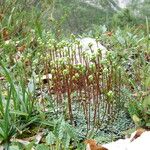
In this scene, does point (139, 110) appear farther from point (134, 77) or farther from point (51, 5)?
point (51, 5)

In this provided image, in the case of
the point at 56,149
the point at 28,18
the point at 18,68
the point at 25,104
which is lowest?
the point at 56,149

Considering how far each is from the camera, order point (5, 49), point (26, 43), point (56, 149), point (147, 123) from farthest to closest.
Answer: point (26, 43) → point (5, 49) → point (147, 123) → point (56, 149)

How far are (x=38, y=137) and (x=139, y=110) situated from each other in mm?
710

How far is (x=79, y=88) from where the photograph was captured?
3436 millimetres

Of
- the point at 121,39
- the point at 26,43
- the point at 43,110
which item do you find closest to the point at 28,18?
the point at 26,43

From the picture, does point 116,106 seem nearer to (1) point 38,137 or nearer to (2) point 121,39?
(1) point 38,137

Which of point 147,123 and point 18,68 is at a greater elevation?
point 18,68

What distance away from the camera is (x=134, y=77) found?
404 cm

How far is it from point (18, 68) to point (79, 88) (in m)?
0.73

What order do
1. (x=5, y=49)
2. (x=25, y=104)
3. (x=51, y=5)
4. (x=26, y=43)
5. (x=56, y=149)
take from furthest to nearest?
(x=51, y=5)
(x=26, y=43)
(x=5, y=49)
(x=25, y=104)
(x=56, y=149)

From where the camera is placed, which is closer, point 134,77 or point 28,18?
point 134,77

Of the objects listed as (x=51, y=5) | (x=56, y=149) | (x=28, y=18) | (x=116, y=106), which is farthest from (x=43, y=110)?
(x=51, y=5)

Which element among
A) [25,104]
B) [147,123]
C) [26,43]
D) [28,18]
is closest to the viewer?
[147,123]

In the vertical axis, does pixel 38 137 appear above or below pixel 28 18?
below
